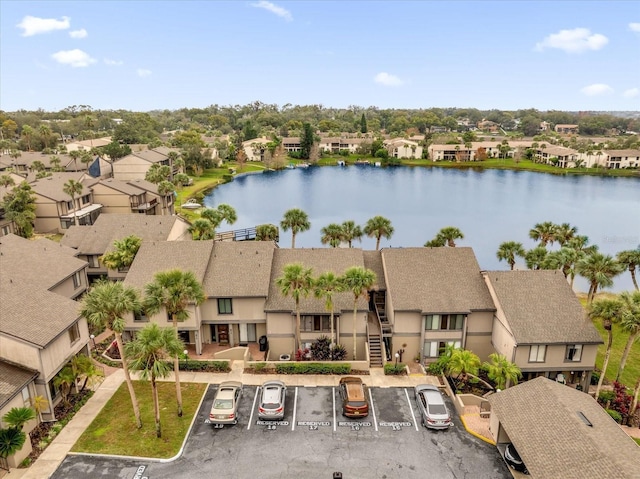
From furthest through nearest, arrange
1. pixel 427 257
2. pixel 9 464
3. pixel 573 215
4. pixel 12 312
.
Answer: pixel 573 215 < pixel 427 257 < pixel 12 312 < pixel 9 464

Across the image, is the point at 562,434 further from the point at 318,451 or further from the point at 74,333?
the point at 74,333

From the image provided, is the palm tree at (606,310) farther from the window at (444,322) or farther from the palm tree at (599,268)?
the palm tree at (599,268)

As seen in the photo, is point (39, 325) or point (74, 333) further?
point (74, 333)

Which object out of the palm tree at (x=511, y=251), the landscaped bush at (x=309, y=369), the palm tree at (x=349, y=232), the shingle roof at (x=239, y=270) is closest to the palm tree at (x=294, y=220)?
the palm tree at (x=349, y=232)

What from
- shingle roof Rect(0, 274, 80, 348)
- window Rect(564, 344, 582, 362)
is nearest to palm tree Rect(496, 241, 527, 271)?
window Rect(564, 344, 582, 362)

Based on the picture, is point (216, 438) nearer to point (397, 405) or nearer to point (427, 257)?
point (397, 405)

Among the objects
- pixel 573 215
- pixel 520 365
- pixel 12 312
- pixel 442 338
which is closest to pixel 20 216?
pixel 12 312

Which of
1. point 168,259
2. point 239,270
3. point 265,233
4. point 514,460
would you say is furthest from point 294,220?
point 514,460
